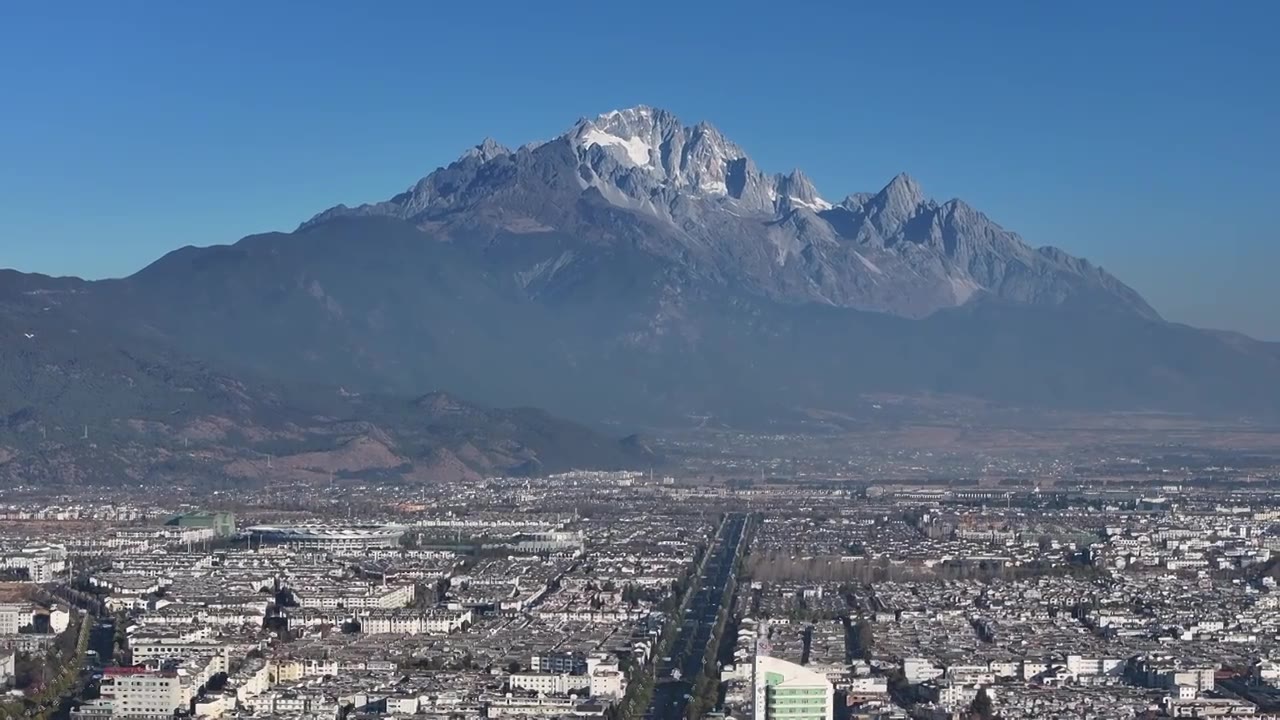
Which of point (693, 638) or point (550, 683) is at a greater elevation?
point (693, 638)

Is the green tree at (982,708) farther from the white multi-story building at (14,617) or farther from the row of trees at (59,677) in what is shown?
the white multi-story building at (14,617)

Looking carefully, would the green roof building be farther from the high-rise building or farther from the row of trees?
the high-rise building

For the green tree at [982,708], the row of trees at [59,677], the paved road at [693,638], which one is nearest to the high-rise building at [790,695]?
the green tree at [982,708]

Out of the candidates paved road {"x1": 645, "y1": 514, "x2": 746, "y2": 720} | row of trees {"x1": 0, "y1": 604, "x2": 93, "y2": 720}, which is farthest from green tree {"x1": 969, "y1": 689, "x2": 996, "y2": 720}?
row of trees {"x1": 0, "y1": 604, "x2": 93, "y2": 720}

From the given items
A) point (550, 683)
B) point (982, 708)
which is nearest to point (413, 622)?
point (550, 683)

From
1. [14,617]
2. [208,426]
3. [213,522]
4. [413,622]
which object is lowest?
[413,622]

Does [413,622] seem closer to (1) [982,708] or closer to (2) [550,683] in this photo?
(2) [550,683]

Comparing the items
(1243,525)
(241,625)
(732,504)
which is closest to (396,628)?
(241,625)
